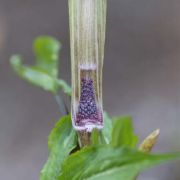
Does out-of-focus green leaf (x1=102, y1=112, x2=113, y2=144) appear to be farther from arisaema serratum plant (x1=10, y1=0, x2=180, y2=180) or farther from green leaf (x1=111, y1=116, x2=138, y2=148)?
green leaf (x1=111, y1=116, x2=138, y2=148)

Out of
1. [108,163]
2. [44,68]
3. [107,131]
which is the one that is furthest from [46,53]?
[108,163]

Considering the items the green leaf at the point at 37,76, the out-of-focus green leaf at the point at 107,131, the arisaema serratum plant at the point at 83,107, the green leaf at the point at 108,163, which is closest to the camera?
the green leaf at the point at 108,163

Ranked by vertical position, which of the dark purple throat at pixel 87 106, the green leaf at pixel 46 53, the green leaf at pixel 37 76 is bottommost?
the green leaf at pixel 37 76

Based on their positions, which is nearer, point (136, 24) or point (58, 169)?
point (58, 169)

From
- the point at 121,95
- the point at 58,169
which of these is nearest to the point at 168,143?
the point at 121,95

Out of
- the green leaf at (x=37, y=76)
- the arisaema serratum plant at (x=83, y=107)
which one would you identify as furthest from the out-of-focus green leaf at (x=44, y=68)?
the arisaema serratum plant at (x=83, y=107)

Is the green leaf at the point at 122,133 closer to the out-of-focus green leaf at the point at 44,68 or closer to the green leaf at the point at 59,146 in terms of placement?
the green leaf at the point at 59,146

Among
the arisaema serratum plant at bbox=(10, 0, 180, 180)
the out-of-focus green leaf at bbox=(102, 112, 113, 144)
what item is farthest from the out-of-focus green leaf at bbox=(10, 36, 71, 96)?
the arisaema serratum plant at bbox=(10, 0, 180, 180)

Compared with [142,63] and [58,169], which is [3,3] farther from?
[58,169]
